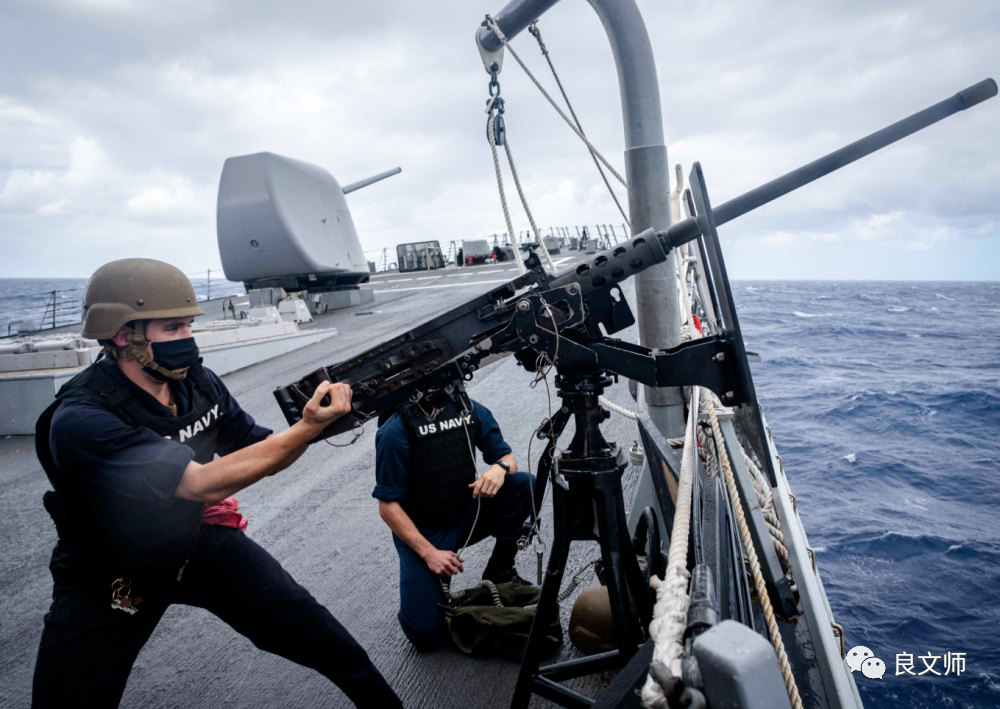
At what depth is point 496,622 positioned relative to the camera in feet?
9.14

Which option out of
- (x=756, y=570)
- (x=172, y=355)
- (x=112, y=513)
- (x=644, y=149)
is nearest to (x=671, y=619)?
(x=756, y=570)

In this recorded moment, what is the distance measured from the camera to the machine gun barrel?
1.91m

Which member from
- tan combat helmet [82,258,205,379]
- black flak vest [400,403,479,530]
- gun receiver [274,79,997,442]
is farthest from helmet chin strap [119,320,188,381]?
black flak vest [400,403,479,530]

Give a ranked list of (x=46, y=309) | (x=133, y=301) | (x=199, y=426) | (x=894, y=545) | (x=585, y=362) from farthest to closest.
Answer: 1. (x=46, y=309)
2. (x=894, y=545)
3. (x=199, y=426)
4. (x=133, y=301)
5. (x=585, y=362)

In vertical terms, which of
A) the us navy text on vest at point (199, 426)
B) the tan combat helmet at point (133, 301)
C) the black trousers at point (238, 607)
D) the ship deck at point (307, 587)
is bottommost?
the ship deck at point (307, 587)

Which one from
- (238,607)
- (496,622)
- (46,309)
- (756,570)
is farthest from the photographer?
(46,309)

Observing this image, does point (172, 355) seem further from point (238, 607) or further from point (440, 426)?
point (440, 426)

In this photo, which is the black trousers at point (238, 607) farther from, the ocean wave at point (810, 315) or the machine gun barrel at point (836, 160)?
the ocean wave at point (810, 315)

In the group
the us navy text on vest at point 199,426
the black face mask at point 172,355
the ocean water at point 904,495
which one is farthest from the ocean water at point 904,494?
the black face mask at point 172,355

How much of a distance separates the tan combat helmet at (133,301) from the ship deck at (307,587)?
4.84ft

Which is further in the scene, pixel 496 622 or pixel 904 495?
pixel 904 495

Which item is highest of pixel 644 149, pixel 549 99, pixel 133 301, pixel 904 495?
pixel 549 99

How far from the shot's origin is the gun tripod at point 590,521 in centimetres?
199

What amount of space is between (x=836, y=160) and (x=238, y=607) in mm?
2526
